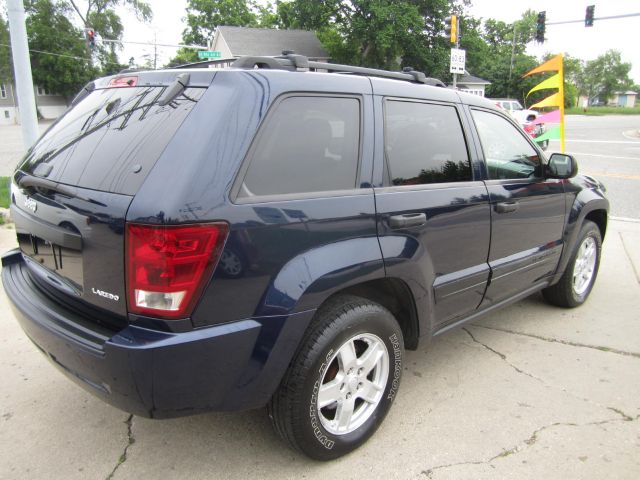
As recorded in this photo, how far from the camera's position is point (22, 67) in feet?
Answer: 20.9

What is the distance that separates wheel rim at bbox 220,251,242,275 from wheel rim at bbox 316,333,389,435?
2.19 feet

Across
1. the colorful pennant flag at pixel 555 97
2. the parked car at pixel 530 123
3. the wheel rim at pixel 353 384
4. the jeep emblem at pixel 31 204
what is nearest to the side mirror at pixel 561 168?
the wheel rim at pixel 353 384

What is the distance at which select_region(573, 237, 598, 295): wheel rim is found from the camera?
13.9 feet

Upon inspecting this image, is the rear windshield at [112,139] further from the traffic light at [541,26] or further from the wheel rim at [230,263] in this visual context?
the traffic light at [541,26]

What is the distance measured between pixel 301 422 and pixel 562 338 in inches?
99.0

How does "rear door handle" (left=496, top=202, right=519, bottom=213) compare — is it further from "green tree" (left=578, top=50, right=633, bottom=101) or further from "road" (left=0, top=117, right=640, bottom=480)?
"green tree" (left=578, top=50, right=633, bottom=101)

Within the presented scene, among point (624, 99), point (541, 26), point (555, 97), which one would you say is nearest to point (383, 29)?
point (541, 26)

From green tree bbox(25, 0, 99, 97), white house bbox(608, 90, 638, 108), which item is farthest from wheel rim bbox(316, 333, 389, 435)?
white house bbox(608, 90, 638, 108)

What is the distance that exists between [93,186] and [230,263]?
0.68 meters

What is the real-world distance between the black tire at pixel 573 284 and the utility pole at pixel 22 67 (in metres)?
6.03

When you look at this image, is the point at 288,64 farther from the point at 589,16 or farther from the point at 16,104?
the point at 16,104

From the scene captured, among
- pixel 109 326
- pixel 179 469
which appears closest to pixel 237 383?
pixel 109 326

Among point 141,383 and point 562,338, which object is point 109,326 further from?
point 562,338

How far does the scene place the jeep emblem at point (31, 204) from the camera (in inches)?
89.5
